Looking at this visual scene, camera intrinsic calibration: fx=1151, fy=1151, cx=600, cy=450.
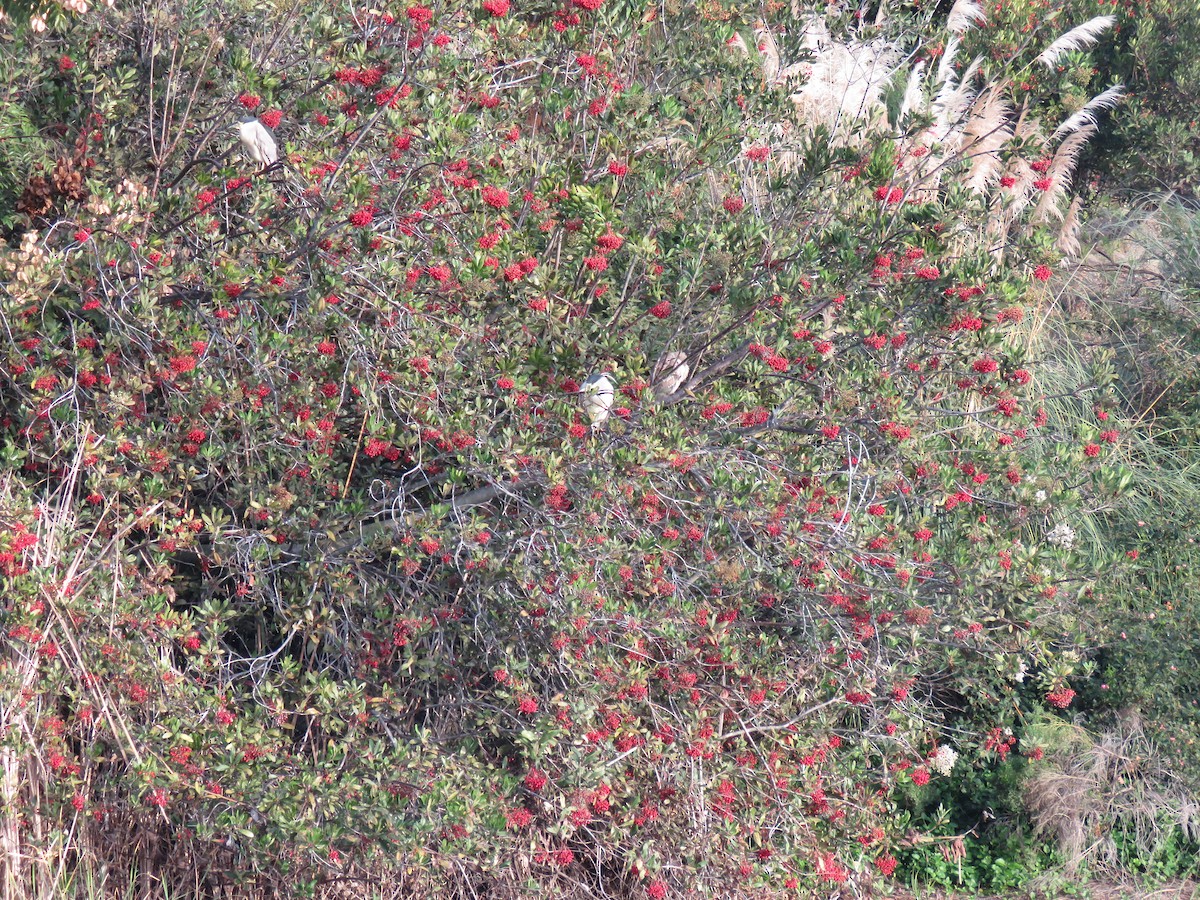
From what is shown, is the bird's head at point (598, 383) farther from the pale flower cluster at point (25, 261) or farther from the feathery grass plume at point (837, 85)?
the feathery grass plume at point (837, 85)

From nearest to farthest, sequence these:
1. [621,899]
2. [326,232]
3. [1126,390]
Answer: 1. [326,232]
2. [621,899]
3. [1126,390]

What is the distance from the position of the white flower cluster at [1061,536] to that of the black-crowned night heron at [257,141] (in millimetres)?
3572

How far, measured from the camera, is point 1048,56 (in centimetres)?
747

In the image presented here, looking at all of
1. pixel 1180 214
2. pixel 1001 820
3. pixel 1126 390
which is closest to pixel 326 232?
pixel 1001 820

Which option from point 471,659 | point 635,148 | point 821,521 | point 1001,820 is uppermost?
point 635,148

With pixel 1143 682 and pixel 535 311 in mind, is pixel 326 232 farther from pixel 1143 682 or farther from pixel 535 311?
pixel 1143 682

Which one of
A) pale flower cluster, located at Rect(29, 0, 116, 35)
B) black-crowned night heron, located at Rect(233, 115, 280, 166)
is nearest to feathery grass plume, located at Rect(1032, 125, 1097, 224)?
black-crowned night heron, located at Rect(233, 115, 280, 166)

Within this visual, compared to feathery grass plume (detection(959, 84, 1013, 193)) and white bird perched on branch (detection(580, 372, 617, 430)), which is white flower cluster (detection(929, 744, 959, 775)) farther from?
feathery grass plume (detection(959, 84, 1013, 193))

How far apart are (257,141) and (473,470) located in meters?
1.34

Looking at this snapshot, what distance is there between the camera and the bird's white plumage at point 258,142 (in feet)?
12.4

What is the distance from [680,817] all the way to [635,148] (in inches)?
99.0

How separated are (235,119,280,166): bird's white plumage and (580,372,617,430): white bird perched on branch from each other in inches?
50.0

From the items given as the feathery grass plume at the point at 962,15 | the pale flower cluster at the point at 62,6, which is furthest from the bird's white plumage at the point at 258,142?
the feathery grass plume at the point at 962,15

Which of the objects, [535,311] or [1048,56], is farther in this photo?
[1048,56]
